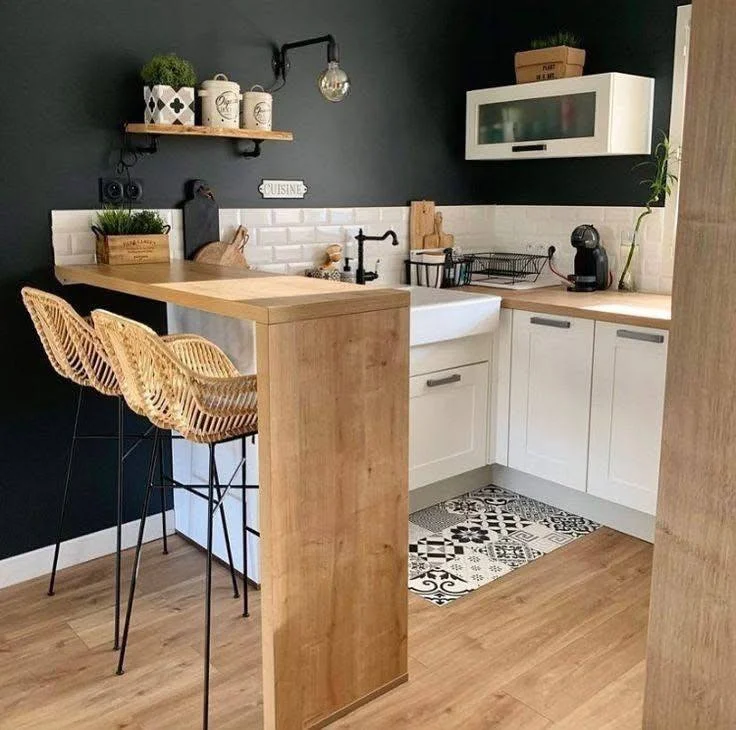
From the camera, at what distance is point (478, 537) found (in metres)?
3.31

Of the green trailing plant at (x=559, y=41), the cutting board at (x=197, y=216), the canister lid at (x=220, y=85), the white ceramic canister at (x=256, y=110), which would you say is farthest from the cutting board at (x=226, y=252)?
the green trailing plant at (x=559, y=41)

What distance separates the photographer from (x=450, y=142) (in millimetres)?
4117

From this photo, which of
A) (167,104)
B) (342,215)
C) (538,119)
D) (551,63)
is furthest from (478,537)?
(551,63)

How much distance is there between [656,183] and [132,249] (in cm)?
225

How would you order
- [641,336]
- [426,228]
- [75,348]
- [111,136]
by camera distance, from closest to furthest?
[75,348]
[111,136]
[641,336]
[426,228]

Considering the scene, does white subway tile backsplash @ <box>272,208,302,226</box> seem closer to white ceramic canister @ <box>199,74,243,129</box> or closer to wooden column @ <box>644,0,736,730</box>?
white ceramic canister @ <box>199,74,243,129</box>

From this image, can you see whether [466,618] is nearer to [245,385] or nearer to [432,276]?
[245,385]

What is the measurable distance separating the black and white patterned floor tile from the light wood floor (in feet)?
0.27

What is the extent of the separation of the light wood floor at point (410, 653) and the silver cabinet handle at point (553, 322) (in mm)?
917

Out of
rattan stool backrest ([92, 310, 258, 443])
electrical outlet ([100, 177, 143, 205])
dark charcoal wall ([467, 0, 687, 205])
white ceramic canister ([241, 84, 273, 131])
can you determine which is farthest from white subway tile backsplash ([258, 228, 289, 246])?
rattan stool backrest ([92, 310, 258, 443])

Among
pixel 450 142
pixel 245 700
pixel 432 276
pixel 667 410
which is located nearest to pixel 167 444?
pixel 245 700

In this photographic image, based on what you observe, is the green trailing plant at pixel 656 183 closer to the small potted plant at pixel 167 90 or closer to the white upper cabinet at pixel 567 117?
the white upper cabinet at pixel 567 117

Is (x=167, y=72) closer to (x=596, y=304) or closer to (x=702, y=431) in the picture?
(x=596, y=304)

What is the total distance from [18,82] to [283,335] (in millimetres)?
1566
